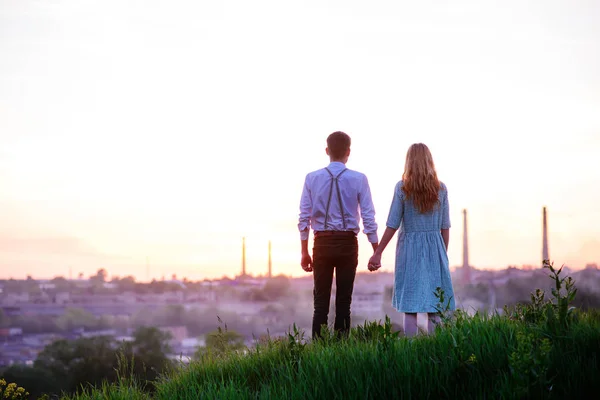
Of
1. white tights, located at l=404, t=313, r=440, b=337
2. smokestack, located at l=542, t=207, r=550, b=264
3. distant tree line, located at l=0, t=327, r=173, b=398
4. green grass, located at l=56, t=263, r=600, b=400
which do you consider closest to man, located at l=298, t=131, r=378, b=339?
white tights, located at l=404, t=313, r=440, b=337

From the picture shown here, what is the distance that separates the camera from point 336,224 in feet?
26.9

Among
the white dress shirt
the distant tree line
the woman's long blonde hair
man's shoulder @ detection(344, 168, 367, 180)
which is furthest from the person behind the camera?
the distant tree line

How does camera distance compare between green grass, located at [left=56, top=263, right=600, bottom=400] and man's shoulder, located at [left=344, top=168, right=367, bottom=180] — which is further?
man's shoulder, located at [left=344, top=168, right=367, bottom=180]

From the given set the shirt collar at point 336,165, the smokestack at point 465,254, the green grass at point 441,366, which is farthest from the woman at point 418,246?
the smokestack at point 465,254

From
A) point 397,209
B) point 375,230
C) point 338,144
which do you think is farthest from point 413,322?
point 338,144

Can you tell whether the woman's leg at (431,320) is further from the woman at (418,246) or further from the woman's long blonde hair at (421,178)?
the woman's long blonde hair at (421,178)

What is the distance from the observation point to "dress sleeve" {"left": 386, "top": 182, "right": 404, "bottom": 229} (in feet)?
26.8

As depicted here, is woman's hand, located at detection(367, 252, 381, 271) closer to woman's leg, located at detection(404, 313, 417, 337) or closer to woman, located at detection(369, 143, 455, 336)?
woman, located at detection(369, 143, 455, 336)

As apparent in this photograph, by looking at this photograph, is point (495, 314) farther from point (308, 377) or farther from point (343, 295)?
point (308, 377)

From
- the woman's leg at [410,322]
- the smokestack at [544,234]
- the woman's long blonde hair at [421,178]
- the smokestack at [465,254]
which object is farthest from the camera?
the smokestack at [465,254]

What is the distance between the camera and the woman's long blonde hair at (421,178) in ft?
26.0

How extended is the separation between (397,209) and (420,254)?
59 cm

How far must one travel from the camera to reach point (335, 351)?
253 inches

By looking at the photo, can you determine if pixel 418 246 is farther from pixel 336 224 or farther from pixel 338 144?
pixel 338 144
